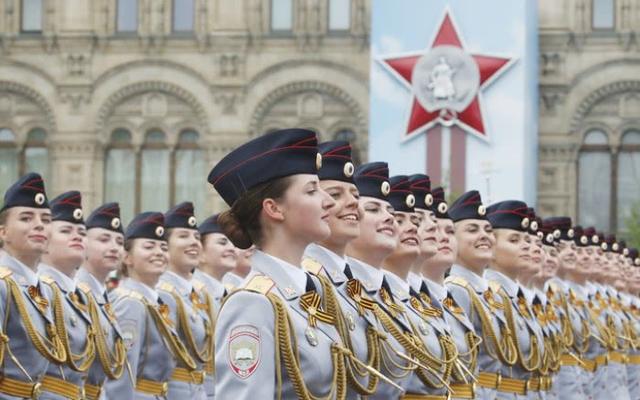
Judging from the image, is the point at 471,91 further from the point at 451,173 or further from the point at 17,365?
the point at 17,365

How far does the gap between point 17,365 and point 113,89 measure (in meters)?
29.3

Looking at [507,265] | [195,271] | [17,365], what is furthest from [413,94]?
[17,365]

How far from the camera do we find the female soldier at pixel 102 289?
10.1 metres

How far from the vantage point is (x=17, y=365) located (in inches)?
338

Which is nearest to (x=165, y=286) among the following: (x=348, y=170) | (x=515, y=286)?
(x=515, y=286)

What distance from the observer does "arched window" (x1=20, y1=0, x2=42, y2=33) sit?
126 feet

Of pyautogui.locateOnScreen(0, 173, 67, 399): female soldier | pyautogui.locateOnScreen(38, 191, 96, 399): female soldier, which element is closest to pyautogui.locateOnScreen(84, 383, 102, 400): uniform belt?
pyautogui.locateOnScreen(38, 191, 96, 399): female soldier

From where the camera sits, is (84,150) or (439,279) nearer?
(439,279)

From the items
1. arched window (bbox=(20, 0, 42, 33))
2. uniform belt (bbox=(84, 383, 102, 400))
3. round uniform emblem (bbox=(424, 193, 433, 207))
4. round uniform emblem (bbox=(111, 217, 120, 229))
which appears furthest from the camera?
arched window (bbox=(20, 0, 42, 33))

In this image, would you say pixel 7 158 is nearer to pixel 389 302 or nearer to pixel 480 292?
pixel 480 292

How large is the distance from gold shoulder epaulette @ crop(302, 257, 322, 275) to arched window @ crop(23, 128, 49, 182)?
103 feet

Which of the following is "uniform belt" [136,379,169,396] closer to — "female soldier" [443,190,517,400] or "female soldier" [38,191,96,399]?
"female soldier" [38,191,96,399]

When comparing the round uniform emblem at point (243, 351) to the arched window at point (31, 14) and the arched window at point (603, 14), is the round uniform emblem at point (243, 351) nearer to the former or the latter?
the arched window at point (603, 14)

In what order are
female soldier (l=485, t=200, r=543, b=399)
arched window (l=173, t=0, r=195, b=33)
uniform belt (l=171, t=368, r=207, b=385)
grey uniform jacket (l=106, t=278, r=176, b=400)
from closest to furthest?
female soldier (l=485, t=200, r=543, b=399), grey uniform jacket (l=106, t=278, r=176, b=400), uniform belt (l=171, t=368, r=207, b=385), arched window (l=173, t=0, r=195, b=33)
